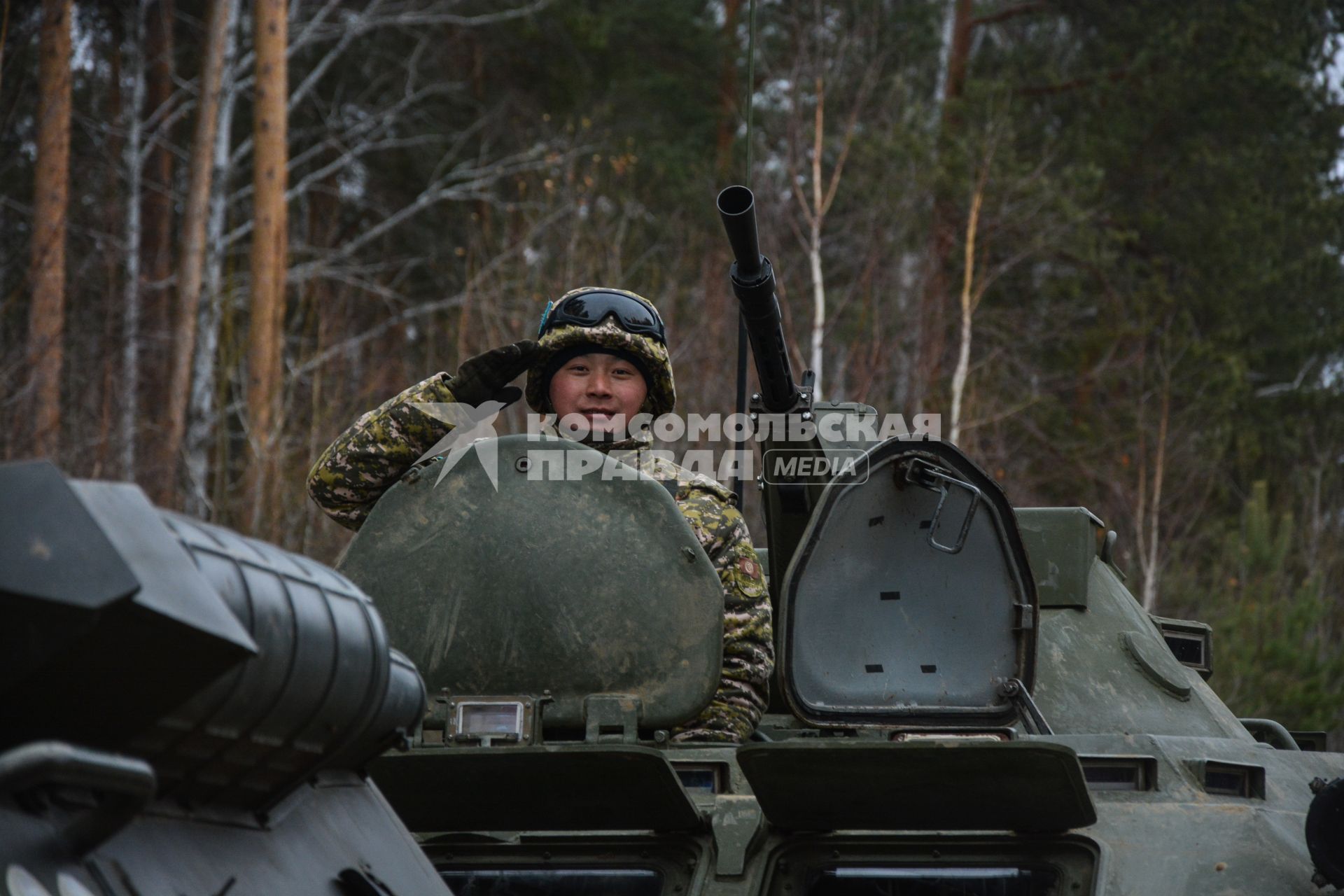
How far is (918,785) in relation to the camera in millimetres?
3699

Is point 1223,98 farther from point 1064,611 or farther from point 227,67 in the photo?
point 1064,611

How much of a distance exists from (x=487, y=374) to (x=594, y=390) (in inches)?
26.7

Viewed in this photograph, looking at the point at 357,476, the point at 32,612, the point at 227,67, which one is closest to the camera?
the point at 32,612

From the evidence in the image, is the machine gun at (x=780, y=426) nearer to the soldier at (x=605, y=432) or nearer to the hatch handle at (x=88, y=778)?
the soldier at (x=605, y=432)

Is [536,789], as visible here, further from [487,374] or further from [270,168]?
[270,168]

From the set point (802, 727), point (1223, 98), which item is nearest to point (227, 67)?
point (1223, 98)

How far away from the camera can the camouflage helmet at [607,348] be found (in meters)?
5.35

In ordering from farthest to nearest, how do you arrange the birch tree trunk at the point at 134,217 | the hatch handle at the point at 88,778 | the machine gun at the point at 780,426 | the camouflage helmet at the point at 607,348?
the birch tree trunk at the point at 134,217 < the camouflage helmet at the point at 607,348 < the machine gun at the point at 780,426 < the hatch handle at the point at 88,778

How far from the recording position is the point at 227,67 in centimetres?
1734

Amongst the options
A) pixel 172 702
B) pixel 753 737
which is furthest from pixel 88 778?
pixel 753 737

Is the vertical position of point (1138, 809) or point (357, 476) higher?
point (357, 476)

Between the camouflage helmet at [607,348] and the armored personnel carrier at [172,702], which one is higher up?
the camouflage helmet at [607,348]

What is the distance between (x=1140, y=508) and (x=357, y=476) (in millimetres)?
17876
